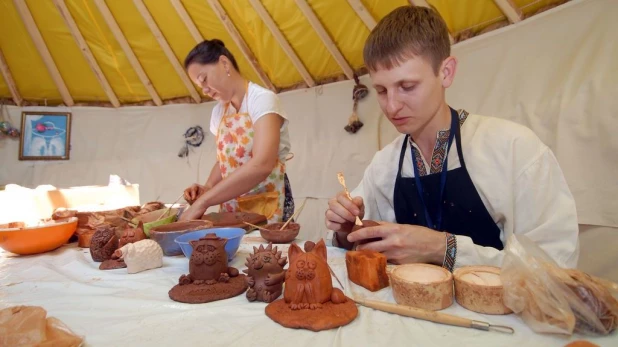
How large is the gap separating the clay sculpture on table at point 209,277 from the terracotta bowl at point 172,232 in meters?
0.34

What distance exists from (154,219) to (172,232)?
0.45m

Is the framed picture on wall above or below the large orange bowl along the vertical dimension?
above

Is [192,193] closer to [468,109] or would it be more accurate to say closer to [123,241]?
[123,241]

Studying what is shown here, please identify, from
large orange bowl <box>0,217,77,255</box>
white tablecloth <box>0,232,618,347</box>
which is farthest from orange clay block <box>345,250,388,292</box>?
large orange bowl <box>0,217,77,255</box>

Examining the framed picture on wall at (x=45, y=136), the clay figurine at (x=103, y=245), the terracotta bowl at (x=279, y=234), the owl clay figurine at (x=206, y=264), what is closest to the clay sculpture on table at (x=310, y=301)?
the owl clay figurine at (x=206, y=264)

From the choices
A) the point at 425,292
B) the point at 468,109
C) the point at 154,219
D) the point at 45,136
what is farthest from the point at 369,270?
the point at 45,136

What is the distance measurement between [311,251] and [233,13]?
11.6 feet

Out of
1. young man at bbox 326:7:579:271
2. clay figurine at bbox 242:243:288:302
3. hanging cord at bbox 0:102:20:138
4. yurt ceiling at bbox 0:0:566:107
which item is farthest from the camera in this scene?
hanging cord at bbox 0:102:20:138

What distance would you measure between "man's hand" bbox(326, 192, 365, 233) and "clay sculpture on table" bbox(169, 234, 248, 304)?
0.38 meters

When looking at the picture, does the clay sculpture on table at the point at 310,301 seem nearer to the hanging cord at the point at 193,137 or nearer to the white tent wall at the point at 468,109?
the white tent wall at the point at 468,109

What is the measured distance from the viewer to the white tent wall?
1.83 metres

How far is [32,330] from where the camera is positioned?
2.13 feet

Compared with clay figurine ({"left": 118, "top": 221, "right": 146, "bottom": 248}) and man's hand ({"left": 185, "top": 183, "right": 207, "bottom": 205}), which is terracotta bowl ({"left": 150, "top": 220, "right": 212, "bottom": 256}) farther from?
man's hand ({"left": 185, "top": 183, "right": 207, "bottom": 205})

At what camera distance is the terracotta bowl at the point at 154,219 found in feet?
4.65
